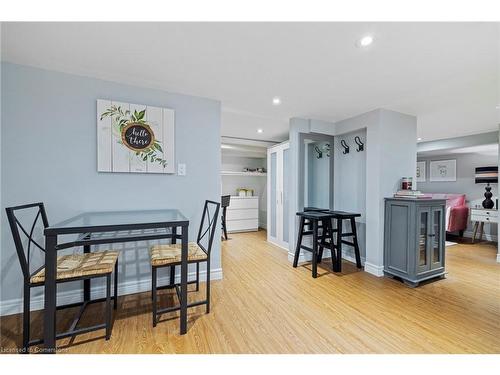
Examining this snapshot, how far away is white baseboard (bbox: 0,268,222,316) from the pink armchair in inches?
Answer: 192

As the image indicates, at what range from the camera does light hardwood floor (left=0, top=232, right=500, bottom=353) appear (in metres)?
1.50

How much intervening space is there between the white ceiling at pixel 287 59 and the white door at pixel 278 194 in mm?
1312

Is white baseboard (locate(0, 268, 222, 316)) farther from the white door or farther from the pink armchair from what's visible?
the pink armchair

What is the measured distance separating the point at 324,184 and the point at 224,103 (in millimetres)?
1958

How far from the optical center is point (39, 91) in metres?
1.91

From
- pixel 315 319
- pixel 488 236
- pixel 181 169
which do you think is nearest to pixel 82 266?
pixel 181 169

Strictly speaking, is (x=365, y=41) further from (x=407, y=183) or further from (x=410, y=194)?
(x=407, y=183)

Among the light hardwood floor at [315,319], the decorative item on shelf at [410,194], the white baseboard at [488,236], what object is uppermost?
the decorative item on shelf at [410,194]

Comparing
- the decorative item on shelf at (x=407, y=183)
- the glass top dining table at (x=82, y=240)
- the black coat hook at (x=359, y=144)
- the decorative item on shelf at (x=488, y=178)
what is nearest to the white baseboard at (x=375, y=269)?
the decorative item on shelf at (x=407, y=183)

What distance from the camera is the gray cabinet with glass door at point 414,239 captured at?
2464 mm

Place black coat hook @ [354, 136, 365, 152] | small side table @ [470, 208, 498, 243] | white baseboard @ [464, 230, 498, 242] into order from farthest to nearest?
white baseboard @ [464, 230, 498, 242] → small side table @ [470, 208, 498, 243] → black coat hook @ [354, 136, 365, 152]

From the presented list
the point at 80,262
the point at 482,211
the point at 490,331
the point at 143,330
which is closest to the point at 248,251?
the point at 143,330

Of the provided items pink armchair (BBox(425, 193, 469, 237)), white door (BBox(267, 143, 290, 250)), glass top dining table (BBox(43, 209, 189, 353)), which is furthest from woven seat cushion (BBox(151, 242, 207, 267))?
pink armchair (BBox(425, 193, 469, 237))

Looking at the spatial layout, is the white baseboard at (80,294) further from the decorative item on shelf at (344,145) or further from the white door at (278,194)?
the decorative item on shelf at (344,145)
